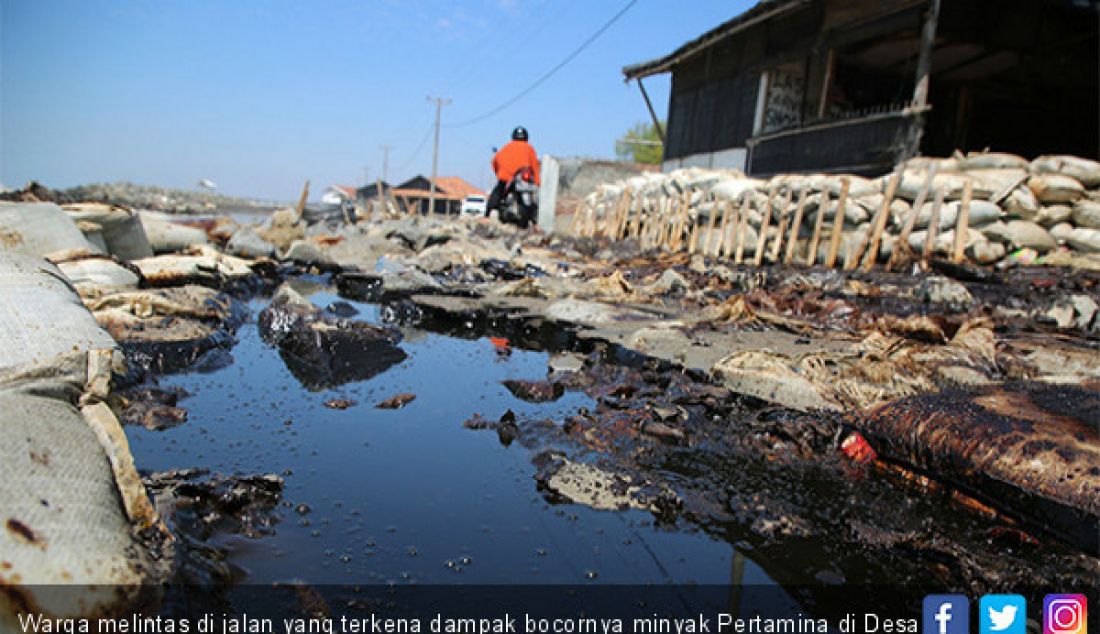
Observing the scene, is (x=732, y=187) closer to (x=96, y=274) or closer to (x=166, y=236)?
(x=166, y=236)

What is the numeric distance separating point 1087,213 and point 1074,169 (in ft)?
1.74

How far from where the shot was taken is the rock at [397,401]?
275 centimetres

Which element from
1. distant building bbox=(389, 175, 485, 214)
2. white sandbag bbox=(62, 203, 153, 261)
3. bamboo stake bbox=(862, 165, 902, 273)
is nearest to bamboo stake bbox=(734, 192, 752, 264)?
bamboo stake bbox=(862, 165, 902, 273)

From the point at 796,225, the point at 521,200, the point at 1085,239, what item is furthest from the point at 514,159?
the point at 1085,239

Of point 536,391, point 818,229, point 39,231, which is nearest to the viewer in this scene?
point 536,391

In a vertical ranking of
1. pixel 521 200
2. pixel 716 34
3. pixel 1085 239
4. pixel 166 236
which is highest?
pixel 716 34

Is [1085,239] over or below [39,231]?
over

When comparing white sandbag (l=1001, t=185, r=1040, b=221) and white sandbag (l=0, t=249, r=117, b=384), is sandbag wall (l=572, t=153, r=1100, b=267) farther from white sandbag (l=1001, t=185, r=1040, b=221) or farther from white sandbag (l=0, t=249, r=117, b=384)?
white sandbag (l=0, t=249, r=117, b=384)

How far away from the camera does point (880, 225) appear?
7031mm

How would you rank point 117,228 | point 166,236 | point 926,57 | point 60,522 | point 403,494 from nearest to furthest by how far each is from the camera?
point 60,522
point 403,494
point 117,228
point 166,236
point 926,57

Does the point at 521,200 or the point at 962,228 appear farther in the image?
the point at 521,200

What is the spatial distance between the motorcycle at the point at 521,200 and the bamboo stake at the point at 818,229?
22.9 feet

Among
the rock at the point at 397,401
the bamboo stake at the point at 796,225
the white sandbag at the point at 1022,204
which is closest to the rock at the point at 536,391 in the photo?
the rock at the point at 397,401

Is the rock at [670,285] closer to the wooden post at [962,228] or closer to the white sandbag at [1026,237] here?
the wooden post at [962,228]
